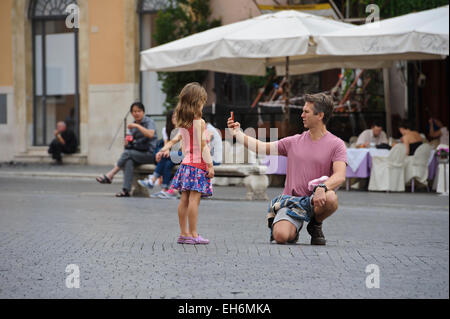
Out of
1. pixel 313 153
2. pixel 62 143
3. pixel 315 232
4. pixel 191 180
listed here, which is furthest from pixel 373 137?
pixel 62 143

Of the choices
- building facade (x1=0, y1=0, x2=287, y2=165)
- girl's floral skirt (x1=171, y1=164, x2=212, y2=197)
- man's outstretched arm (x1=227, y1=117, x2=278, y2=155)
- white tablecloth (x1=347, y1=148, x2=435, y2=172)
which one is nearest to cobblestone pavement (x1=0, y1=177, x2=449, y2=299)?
girl's floral skirt (x1=171, y1=164, x2=212, y2=197)

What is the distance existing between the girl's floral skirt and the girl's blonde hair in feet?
3.35

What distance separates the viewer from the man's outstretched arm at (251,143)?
4.43 meters

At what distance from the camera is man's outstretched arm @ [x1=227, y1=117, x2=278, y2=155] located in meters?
4.43

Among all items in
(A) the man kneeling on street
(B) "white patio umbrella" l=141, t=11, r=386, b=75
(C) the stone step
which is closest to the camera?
(A) the man kneeling on street

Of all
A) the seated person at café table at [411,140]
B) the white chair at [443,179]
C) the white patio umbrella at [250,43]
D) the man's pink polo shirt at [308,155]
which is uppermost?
the white patio umbrella at [250,43]

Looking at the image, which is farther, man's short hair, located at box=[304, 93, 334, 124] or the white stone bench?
the white stone bench

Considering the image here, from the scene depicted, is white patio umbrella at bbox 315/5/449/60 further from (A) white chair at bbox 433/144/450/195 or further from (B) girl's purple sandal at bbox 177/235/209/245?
(B) girl's purple sandal at bbox 177/235/209/245

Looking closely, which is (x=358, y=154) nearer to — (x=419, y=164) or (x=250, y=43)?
(x=419, y=164)

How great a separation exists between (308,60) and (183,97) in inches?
438

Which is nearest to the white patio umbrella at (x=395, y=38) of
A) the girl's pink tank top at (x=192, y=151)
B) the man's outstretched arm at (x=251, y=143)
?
the girl's pink tank top at (x=192, y=151)

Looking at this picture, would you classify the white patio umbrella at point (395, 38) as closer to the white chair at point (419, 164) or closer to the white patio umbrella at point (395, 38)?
the white patio umbrella at point (395, 38)
